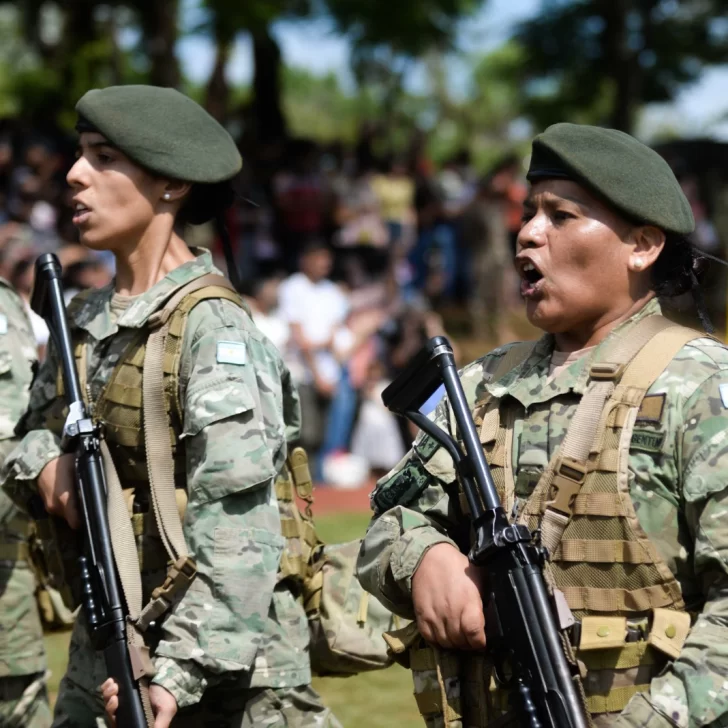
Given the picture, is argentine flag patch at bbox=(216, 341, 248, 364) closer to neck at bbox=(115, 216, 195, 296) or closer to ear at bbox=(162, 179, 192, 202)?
neck at bbox=(115, 216, 195, 296)

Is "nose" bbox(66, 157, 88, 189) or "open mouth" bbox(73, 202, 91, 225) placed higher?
"nose" bbox(66, 157, 88, 189)

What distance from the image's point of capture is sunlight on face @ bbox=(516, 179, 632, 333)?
3.15 meters

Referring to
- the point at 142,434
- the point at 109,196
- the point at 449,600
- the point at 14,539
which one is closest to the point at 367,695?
the point at 14,539

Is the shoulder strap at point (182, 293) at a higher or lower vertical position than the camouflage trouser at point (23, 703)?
higher

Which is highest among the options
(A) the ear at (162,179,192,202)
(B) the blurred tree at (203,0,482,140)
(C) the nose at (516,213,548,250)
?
→ (B) the blurred tree at (203,0,482,140)

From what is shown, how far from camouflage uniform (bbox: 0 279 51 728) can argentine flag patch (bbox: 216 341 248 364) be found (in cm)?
119

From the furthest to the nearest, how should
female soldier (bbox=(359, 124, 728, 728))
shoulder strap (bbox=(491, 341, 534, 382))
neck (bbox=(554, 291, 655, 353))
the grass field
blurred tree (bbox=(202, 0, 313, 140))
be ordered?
blurred tree (bbox=(202, 0, 313, 140))
the grass field
shoulder strap (bbox=(491, 341, 534, 382))
neck (bbox=(554, 291, 655, 353))
female soldier (bbox=(359, 124, 728, 728))

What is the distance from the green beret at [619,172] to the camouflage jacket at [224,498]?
104cm

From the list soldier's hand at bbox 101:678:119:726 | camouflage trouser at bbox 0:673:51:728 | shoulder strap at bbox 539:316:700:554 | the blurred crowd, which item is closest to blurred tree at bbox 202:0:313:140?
the blurred crowd

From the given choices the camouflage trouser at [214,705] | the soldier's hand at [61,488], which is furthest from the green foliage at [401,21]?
the camouflage trouser at [214,705]

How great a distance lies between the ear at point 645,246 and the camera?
3.19 meters

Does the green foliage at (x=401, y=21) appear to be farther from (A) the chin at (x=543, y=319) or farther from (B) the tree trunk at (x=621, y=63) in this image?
(A) the chin at (x=543, y=319)

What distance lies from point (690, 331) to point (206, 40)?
43.2ft

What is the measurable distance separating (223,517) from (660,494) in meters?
1.20
